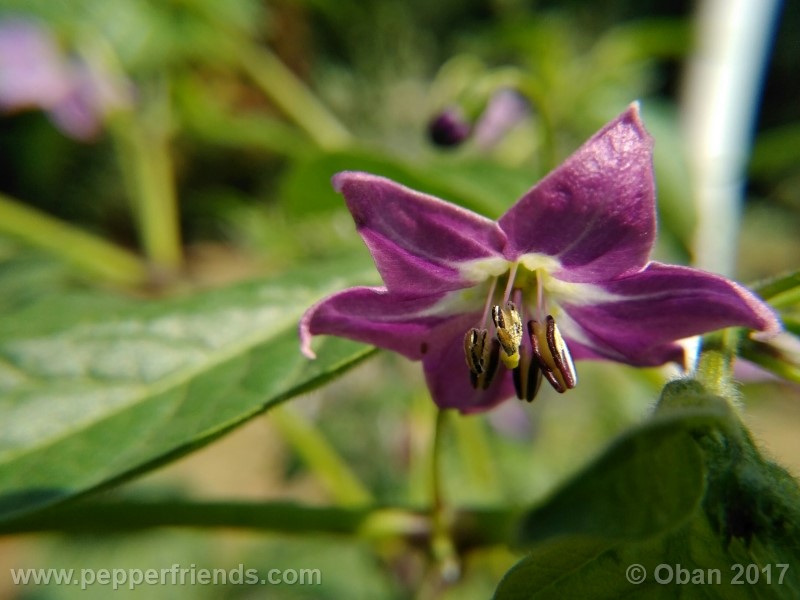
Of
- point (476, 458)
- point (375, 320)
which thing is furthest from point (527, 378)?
point (476, 458)

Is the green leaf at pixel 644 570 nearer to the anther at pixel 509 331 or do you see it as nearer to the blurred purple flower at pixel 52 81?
the anther at pixel 509 331

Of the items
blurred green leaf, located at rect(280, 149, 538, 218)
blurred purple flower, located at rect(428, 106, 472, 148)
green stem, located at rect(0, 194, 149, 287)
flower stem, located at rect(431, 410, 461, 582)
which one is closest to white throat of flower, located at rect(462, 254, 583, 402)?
flower stem, located at rect(431, 410, 461, 582)

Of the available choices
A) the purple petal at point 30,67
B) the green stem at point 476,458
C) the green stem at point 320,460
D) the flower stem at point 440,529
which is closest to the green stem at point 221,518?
the flower stem at point 440,529

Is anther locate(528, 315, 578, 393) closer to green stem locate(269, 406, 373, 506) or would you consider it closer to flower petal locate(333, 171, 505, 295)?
flower petal locate(333, 171, 505, 295)

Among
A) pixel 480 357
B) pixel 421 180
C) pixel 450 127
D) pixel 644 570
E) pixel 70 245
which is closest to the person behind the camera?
pixel 644 570

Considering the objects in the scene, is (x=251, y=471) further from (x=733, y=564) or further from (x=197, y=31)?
(x=733, y=564)

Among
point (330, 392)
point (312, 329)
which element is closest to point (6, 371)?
point (312, 329)

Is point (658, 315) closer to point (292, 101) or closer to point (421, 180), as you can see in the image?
point (421, 180)
